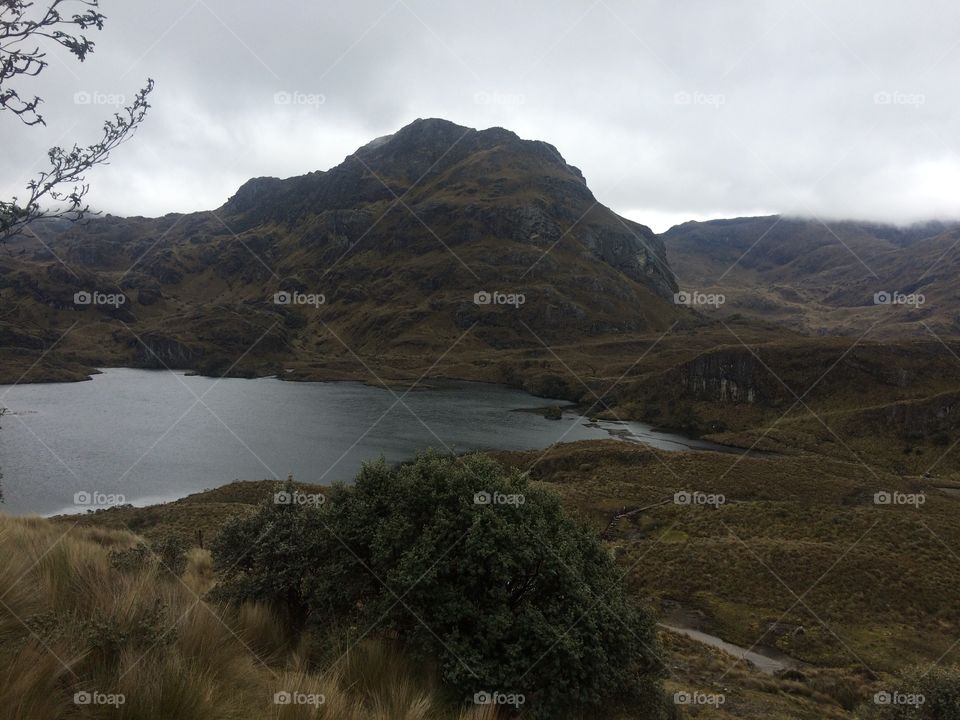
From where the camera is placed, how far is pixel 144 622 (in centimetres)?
540

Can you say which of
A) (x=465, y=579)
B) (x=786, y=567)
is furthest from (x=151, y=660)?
(x=786, y=567)

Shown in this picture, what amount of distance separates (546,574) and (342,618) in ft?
12.7

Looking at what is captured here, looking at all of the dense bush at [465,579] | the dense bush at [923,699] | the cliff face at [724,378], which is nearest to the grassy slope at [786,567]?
the dense bush at [923,699]

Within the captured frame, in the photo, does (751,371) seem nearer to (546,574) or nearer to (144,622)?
(546,574)

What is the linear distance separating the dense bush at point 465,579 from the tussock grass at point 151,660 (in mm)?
1091

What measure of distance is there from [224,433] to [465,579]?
235 ft

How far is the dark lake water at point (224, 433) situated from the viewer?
50656 millimetres

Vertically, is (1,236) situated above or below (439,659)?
above

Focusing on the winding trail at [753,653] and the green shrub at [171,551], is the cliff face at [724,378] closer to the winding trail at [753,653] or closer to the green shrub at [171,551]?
the winding trail at [753,653]

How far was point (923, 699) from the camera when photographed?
12766 mm

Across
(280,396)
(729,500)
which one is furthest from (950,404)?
(280,396)

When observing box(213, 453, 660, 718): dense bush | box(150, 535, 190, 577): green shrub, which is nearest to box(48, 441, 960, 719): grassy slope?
box(213, 453, 660, 718): dense bush

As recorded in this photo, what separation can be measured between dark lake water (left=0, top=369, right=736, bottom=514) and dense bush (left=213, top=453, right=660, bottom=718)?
34.3 meters

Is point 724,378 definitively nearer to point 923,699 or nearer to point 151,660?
point 923,699
